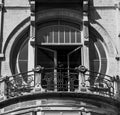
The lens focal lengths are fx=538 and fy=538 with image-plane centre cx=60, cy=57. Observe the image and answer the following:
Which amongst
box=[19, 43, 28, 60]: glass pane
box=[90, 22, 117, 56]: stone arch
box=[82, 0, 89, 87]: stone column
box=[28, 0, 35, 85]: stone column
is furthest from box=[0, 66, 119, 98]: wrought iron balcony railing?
box=[90, 22, 117, 56]: stone arch

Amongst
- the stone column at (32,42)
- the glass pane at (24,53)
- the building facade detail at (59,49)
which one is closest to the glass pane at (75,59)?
the building facade detail at (59,49)

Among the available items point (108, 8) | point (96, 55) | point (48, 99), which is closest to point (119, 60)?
point (96, 55)

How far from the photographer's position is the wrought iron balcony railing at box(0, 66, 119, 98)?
21.9m

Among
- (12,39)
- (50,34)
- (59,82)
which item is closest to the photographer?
(59,82)

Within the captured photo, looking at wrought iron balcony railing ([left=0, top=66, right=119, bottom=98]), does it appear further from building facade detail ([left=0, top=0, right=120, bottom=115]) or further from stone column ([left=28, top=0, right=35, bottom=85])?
stone column ([left=28, top=0, right=35, bottom=85])

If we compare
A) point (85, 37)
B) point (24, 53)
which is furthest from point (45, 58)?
point (85, 37)

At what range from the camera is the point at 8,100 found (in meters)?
22.0

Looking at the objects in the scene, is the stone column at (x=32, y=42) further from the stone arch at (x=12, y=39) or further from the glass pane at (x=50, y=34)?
the glass pane at (x=50, y=34)

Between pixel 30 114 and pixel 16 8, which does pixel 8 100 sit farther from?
pixel 16 8

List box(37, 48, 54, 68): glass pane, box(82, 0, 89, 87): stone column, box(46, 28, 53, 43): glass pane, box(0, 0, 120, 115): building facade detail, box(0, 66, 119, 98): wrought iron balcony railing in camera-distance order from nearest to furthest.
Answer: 1. box(0, 66, 119, 98): wrought iron balcony railing
2. box(0, 0, 120, 115): building facade detail
3. box(82, 0, 89, 87): stone column
4. box(37, 48, 54, 68): glass pane
5. box(46, 28, 53, 43): glass pane

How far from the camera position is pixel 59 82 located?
22.2 metres

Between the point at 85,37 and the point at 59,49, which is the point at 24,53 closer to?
the point at 59,49

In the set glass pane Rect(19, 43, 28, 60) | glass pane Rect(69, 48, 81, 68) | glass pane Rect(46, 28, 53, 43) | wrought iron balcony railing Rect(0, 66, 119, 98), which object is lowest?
wrought iron balcony railing Rect(0, 66, 119, 98)

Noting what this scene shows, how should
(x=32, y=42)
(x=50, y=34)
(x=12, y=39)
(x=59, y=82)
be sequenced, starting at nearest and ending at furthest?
1. (x=59, y=82)
2. (x=32, y=42)
3. (x=12, y=39)
4. (x=50, y=34)
